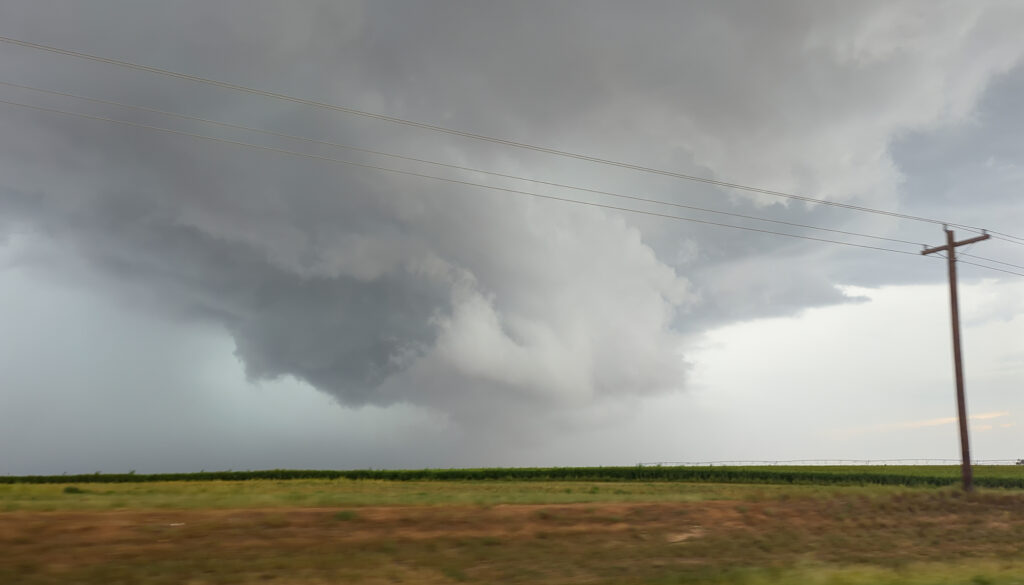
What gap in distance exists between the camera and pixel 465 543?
1736cm

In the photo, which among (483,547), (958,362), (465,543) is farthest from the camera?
(958,362)

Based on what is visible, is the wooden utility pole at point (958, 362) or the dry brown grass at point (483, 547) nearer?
the dry brown grass at point (483, 547)

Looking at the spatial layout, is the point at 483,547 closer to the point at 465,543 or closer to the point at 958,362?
the point at 465,543

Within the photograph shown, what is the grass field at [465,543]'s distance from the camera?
13734 millimetres

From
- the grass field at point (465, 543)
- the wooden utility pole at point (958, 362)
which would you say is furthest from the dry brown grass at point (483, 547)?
the wooden utility pole at point (958, 362)

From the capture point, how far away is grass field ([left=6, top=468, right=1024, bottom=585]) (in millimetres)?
13734

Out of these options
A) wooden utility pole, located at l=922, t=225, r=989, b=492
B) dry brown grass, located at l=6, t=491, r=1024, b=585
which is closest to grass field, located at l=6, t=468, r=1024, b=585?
dry brown grass, located at l=6, t=491, r=1024, b=585

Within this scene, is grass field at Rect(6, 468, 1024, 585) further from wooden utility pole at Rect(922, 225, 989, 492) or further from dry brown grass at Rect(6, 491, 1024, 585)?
wooden utility pole at Rect(922, 225, 989, 492)

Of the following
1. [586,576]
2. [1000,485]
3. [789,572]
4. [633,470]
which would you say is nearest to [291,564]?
[586,576]

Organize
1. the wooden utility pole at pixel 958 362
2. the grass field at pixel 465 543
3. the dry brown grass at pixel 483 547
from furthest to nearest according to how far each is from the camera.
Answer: the wooden utility pole at pixel 958 362
the grass field at pixel 465 543
the dry brown grass at pixel 483 547

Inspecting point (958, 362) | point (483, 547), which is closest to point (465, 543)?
point (483, 547)

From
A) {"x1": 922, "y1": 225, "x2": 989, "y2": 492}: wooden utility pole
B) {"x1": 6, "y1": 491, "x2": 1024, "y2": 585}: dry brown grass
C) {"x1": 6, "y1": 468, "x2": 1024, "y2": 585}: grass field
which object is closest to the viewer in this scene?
{"x1": 6, "y1": 491, "x2": 1024, "y2": 585}: dry brown grass

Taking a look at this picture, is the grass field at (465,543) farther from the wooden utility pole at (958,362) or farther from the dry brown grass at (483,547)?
the wooden utility pole at (958,362)

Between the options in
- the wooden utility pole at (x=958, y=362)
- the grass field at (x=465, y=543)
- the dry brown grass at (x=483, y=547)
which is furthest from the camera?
the wooden utility pole at (x=958, y=362)
